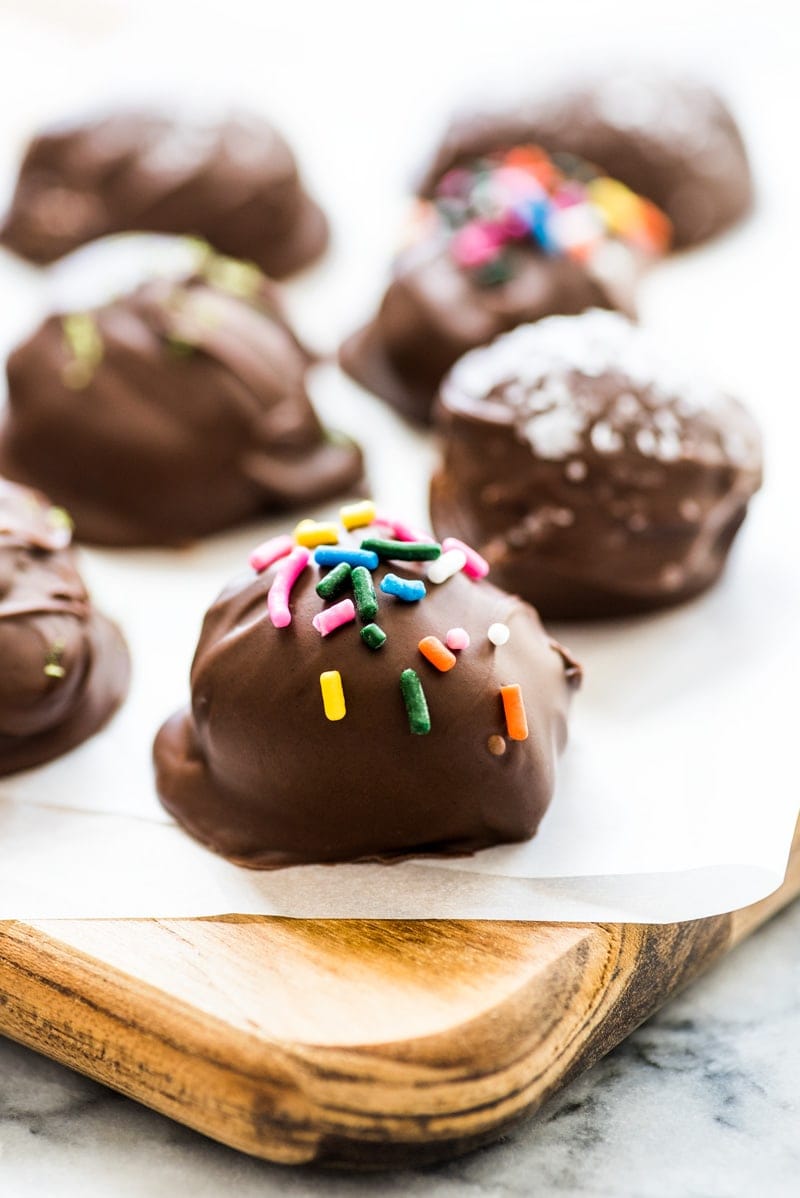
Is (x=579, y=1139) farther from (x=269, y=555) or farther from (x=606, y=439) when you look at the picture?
(x=606, y=439)

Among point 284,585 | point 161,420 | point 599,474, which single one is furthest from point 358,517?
point 161,420

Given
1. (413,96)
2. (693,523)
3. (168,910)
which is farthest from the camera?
(413,96)

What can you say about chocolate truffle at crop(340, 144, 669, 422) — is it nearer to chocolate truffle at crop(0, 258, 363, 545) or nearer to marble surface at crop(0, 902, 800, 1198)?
chocolate truffle at crop(0, 258, 363, 545)

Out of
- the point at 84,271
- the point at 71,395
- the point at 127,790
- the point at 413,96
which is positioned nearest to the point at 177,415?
the point at 71,395

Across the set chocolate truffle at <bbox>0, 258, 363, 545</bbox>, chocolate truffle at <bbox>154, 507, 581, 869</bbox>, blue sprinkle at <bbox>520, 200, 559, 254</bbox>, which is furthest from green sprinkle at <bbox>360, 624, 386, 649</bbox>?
blue sprinkle at <bbox>520, 200, 559, 254</bbox>

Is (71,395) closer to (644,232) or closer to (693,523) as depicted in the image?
(693,523)

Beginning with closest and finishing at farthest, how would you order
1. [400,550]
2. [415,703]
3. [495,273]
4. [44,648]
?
1. [415,703]
2. [400,550]
3. [44,648]
4. [495,273]

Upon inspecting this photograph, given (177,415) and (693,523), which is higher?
(693,523)
